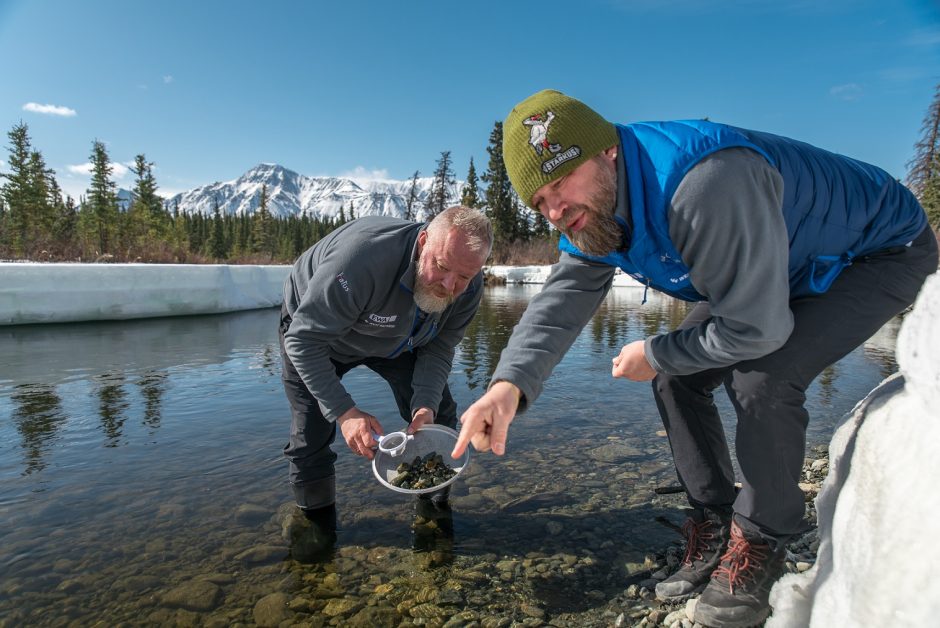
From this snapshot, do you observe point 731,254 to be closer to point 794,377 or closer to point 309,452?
point 794,377

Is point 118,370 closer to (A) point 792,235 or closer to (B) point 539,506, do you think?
(B) point 539,506

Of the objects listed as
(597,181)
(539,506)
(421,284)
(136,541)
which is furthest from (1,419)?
(597,181)

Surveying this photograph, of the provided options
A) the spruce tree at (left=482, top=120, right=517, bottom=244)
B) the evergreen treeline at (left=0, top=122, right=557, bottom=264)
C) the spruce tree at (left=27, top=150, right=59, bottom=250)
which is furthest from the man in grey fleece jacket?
the spruce tree at (left=482, top=120, right=517, bottom=244)

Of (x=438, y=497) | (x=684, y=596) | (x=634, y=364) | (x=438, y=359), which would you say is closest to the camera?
(x=634, y=364)

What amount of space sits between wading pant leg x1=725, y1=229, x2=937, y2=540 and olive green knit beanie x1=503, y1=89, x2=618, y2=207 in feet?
3.20

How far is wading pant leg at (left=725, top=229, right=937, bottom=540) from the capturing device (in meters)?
1.84

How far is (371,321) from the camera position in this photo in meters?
3.10

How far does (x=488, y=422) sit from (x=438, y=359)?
1613 millimetres

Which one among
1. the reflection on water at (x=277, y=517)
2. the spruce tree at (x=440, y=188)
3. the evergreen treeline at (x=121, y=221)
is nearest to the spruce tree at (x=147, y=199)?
the evergreen treeline at (x=121, y=221)

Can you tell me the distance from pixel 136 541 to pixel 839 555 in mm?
3262

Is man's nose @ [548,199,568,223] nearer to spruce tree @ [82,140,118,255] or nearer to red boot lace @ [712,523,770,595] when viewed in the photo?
red boot lace @ [712,523,770,595]

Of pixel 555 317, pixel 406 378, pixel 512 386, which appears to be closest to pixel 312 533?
pixel 406 378

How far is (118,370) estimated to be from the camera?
740cm

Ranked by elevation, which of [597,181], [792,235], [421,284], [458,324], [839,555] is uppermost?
[597,181]
